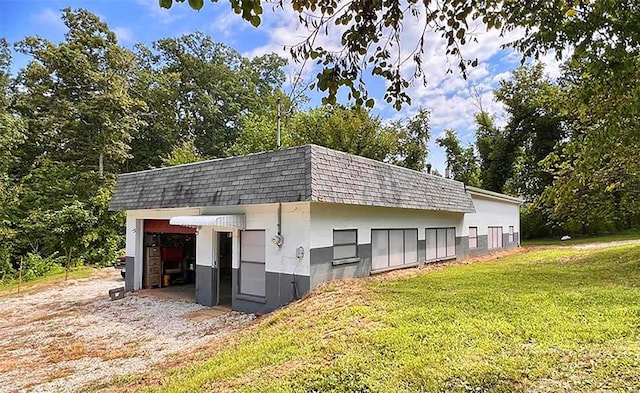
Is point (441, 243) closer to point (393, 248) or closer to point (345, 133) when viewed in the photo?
point (393, 248)

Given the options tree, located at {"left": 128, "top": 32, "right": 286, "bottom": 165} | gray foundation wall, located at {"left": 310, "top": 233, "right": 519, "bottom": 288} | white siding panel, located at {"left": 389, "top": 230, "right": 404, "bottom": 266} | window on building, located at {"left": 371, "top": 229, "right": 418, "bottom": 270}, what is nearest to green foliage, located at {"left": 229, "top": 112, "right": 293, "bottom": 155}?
tree, located at {"left": 128, "top": 32, "right": 286, "bottom": 165}

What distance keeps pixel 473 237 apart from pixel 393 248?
7056mm

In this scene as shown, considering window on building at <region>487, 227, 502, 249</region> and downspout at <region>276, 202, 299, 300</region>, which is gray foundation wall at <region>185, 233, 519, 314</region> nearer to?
downspout at <region>276, 202, 299, 300</region>

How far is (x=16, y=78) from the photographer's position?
22.8 meters

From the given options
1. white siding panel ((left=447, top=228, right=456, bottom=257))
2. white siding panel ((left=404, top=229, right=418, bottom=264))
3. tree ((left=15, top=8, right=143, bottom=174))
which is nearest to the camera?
white siding panel ((left=404, top=229, right=418, bottom=264))

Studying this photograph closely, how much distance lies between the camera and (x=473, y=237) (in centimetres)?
1759

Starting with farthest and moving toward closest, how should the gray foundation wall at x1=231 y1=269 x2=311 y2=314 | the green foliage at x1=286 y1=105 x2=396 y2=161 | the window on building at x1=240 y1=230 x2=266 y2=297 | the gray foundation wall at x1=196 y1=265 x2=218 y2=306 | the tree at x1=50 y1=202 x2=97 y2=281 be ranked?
the green foliage at x1=286 y1=105 x2=396 y2=161, the tree at x1=50 y1=202 x2=97 y2=281, the gray foundation wall at x1=196 y1=265 x2=218 y2=306, the window on building at x1=240 y1=230 x2=266 y2=297, the gray foundation wall at x1=231 y1=269 x2=311 y2=314

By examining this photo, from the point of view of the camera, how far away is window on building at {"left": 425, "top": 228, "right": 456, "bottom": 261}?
14119 mm

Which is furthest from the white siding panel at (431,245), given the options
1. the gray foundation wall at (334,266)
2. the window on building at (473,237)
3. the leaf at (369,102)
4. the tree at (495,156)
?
the tree at (495,156)

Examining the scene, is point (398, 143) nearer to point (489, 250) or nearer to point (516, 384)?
point (489, 250)

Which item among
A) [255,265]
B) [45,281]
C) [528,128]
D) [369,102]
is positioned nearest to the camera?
[369,102]

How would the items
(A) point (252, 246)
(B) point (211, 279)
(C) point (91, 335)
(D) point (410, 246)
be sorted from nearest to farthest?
1. (C) point (91, 335)
2. (A) point (252, 246)
3. (B) point (211, 279)
4. (D) point (410, 246)

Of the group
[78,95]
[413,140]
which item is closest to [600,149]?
[78,95]

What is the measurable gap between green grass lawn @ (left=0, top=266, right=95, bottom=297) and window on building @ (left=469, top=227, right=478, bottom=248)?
17.3m
